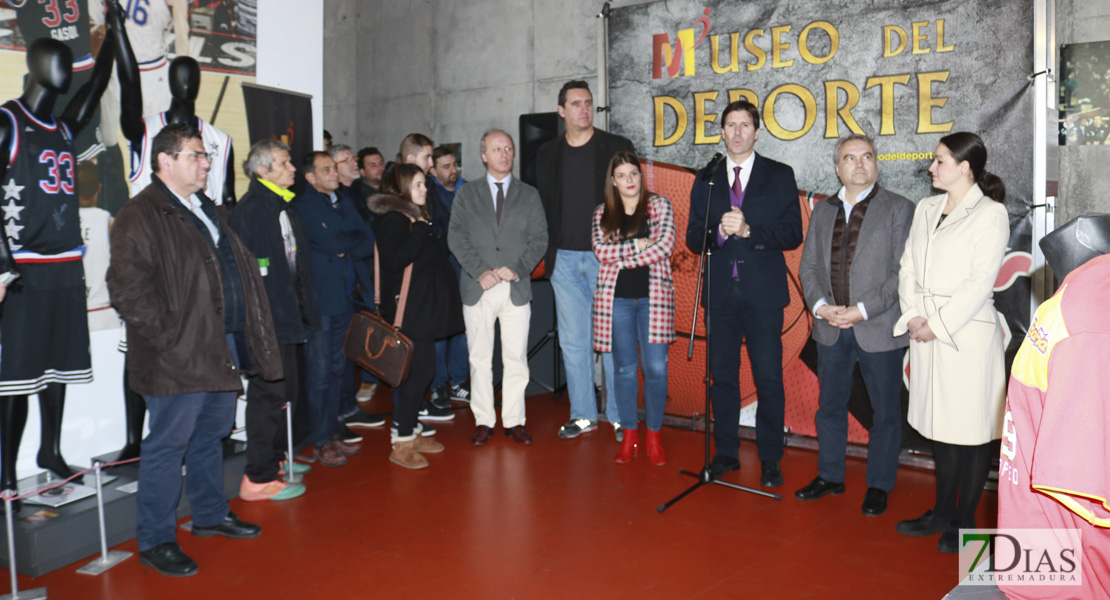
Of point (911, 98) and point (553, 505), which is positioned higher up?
point (911, 98)

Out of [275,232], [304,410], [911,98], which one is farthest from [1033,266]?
[304,410]

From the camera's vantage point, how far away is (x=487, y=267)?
4.75 metres

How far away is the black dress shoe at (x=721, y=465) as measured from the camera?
13.8ft

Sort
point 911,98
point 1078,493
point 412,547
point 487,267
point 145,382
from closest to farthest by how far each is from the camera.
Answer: point 1078,493 < point 145,382 < point 412,547 < point 911,98 < point 487,267

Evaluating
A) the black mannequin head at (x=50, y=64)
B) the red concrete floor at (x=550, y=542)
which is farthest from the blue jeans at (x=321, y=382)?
the black mannequin head at (x=50, y=64)

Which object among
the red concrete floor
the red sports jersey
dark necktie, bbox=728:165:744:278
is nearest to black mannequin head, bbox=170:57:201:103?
the red concrete floor

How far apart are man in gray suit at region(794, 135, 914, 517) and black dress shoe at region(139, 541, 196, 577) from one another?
8.53ft

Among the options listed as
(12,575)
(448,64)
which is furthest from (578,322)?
(448,64)

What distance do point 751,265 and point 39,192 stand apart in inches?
123

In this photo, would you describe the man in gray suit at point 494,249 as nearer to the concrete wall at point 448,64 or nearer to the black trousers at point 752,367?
the black trousers at point 752,367

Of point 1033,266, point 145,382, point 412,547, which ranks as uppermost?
point 1033,266

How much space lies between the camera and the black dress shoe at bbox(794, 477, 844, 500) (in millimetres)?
3891

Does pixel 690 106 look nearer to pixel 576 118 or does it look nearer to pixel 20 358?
pixel 576 118

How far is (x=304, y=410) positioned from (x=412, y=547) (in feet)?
5.77
